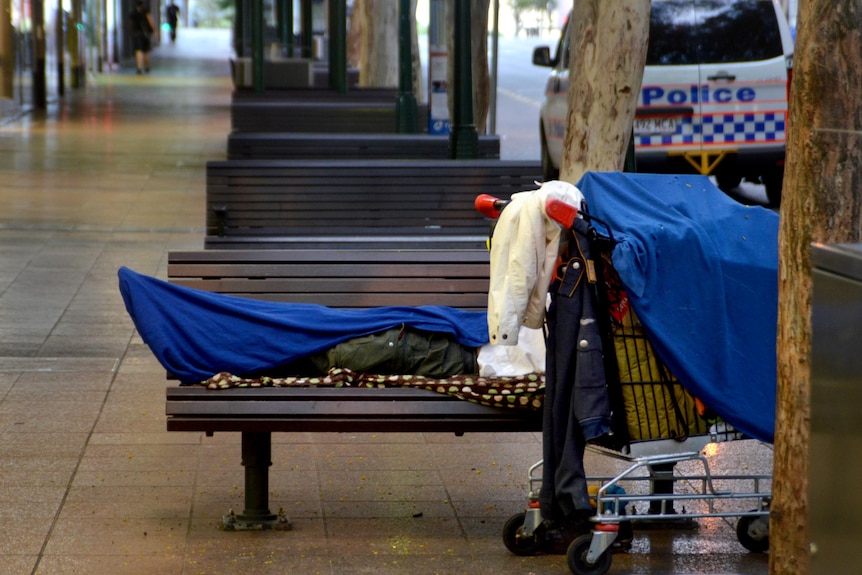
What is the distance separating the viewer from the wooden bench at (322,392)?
457cm

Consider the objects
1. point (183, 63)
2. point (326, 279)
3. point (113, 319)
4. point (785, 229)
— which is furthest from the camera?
point (183, 63)

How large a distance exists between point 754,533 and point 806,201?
59.8 inches

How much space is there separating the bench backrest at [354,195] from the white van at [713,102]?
3.47 m

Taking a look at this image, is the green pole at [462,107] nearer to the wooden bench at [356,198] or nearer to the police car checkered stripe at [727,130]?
the wooden bench at [356,198]

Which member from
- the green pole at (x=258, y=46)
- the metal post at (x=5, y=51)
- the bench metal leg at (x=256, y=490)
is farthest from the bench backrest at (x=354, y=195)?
the green pole at (x=258, y=46)

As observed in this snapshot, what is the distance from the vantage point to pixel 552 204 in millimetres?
4266

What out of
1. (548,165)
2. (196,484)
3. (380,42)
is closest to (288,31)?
(380,42)

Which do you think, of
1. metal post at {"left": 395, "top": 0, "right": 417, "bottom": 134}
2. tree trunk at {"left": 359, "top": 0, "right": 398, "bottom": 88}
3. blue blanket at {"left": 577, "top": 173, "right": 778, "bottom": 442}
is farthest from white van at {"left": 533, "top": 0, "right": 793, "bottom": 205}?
tree trunk at {"left": 359, "top": 0, "right": 398, "bottom": 88}

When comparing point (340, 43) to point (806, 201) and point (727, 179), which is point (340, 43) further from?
point (806, 201)

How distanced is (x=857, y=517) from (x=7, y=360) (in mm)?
5720

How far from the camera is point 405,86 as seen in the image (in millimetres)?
15477

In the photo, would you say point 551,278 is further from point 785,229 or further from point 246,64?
point 246,64

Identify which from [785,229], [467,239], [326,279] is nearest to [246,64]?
[467,239]

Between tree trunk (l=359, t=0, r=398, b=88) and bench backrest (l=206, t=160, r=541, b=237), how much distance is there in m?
13.4
